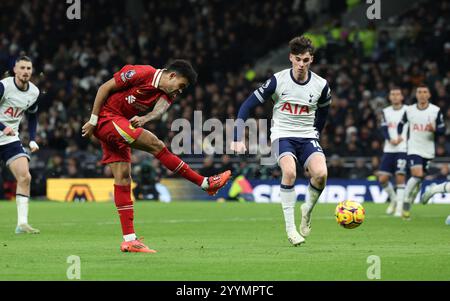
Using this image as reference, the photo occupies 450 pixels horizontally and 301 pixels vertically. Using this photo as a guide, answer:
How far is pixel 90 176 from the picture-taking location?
28703 millimetres

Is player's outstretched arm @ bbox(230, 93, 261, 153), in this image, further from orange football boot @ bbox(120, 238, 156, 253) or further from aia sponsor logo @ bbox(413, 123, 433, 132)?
aia sponsor logo @ bbox(413, 123, 433, 132)

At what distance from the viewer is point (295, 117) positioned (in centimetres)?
1303

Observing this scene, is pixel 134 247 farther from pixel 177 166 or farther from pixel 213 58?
pixel 213 58

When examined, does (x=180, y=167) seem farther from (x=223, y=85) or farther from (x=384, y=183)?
(x=223, y=85)

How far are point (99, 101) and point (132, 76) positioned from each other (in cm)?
48

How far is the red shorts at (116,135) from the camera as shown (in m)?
11.6

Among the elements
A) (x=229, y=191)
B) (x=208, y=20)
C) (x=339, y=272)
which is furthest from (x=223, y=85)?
(x=339, y=272)

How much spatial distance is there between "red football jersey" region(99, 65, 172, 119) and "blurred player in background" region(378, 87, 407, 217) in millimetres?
9194

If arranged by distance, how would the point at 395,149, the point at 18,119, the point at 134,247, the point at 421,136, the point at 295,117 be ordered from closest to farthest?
the point at 134,247 → the point at 295,117 → the point at 18,119 → the point at 421,136 → the point at 395,149

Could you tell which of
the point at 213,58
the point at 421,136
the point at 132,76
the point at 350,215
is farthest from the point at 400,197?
the point at 213,58

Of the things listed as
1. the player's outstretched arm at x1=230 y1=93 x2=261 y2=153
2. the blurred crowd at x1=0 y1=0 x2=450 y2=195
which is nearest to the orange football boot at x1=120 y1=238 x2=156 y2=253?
the player's outstretched arm at x1=230 y1=93 x2=261 y2=153

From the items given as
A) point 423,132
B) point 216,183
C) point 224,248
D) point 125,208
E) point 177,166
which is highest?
point 423,132

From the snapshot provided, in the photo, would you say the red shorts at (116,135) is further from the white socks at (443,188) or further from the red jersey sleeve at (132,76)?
the white socks at (443,188)

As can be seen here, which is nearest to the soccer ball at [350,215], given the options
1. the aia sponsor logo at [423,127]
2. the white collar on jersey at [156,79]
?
the white collar on jersey at [156,79]
